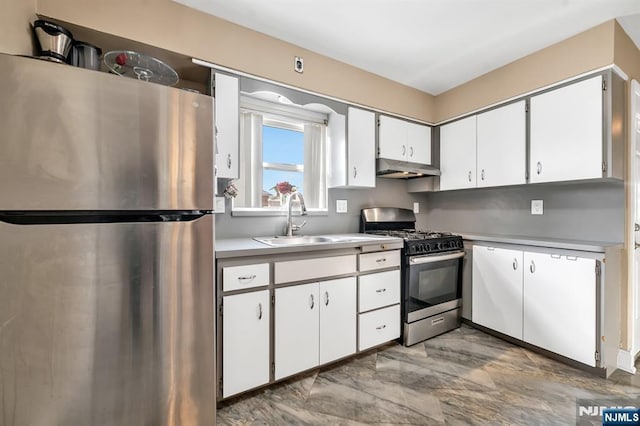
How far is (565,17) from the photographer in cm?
188

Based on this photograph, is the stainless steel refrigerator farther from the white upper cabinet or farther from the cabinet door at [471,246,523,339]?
the cabinet door at [471,246,523,339]

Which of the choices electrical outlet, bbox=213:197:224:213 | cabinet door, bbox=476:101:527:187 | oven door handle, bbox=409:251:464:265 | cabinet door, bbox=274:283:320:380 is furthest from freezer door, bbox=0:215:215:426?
cabinet door, bbox=476:101:527:187

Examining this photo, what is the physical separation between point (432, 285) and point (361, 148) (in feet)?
4.67

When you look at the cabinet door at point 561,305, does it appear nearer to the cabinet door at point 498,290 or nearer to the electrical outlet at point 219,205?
the cabinet door at point 498,290

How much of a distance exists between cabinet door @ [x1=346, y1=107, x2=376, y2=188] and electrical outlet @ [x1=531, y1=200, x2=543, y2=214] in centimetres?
148

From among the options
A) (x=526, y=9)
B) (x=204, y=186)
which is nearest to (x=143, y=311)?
(x=204, y=186)

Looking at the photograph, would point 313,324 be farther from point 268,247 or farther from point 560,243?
point 560,243

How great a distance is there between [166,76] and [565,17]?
2.63 m

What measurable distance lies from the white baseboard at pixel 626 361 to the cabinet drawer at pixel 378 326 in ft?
5.11

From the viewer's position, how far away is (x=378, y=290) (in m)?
2.19

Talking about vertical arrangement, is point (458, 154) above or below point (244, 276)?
above

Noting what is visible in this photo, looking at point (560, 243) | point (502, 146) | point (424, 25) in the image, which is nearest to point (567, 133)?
point (502, 146)

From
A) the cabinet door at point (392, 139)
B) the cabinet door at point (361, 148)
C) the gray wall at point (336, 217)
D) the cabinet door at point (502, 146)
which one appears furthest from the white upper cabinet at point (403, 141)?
the cabinet door at point (502, 146)

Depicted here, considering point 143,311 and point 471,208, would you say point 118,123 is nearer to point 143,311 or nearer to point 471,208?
point 143,311
